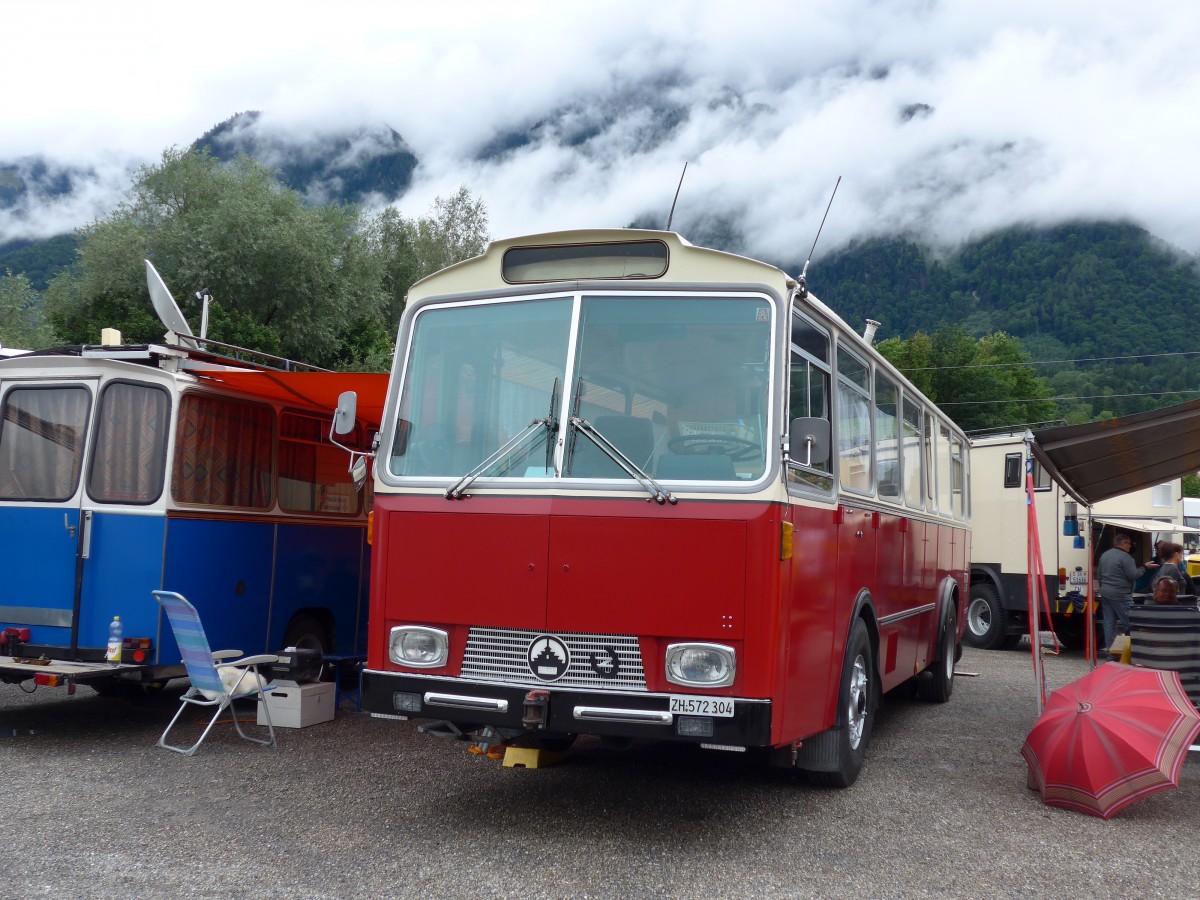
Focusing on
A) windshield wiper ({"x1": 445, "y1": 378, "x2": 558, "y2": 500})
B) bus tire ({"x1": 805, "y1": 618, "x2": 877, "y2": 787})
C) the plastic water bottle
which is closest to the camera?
windshield wiper ({"x1": 445, "y1": 378, "x2": 558, "y2": 500})

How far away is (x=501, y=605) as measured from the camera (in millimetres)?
5531

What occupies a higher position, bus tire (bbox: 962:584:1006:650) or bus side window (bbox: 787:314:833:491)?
bus side window (bbox: 787:314:833:491)

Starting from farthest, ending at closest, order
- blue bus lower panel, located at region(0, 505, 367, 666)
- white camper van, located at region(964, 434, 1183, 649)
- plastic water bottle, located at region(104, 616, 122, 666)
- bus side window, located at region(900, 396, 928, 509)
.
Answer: white camper van, located at region(964, 434, 1183, 649)
bus side window, located at region(900, 396, 928, 509)
blue bus lower panel, located at region(0, 505, 367, 666)
plastic water bottle, located at region(104, 616, 122, 666)

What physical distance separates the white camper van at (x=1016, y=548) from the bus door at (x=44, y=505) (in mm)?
12317

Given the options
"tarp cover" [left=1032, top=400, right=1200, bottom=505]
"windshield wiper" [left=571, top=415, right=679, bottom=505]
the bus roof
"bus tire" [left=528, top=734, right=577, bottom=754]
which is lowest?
"bus tire" [left=528, top=734, right=577, bottom=754]

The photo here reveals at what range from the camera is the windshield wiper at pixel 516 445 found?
5609 mm

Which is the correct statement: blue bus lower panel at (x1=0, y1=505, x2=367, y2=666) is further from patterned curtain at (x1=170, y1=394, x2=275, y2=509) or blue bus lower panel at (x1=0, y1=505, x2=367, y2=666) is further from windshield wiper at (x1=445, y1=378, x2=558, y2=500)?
windshield wiper at (x1=445, y1=378, x2=558, y2=500)

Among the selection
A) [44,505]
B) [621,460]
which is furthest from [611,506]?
[44,505]

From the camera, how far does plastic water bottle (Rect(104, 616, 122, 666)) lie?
790 centimetres

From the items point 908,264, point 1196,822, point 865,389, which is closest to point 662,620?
point 865,389

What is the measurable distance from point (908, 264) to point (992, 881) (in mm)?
128447

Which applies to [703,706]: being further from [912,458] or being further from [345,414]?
[912,458]

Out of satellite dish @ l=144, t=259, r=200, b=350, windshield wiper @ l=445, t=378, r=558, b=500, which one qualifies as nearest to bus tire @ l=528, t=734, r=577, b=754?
windshield wiper @ l=445, t=378, r=558, b=500

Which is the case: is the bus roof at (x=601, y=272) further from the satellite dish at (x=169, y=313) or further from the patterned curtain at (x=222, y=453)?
the satellite dish at (x=169, y=313)
